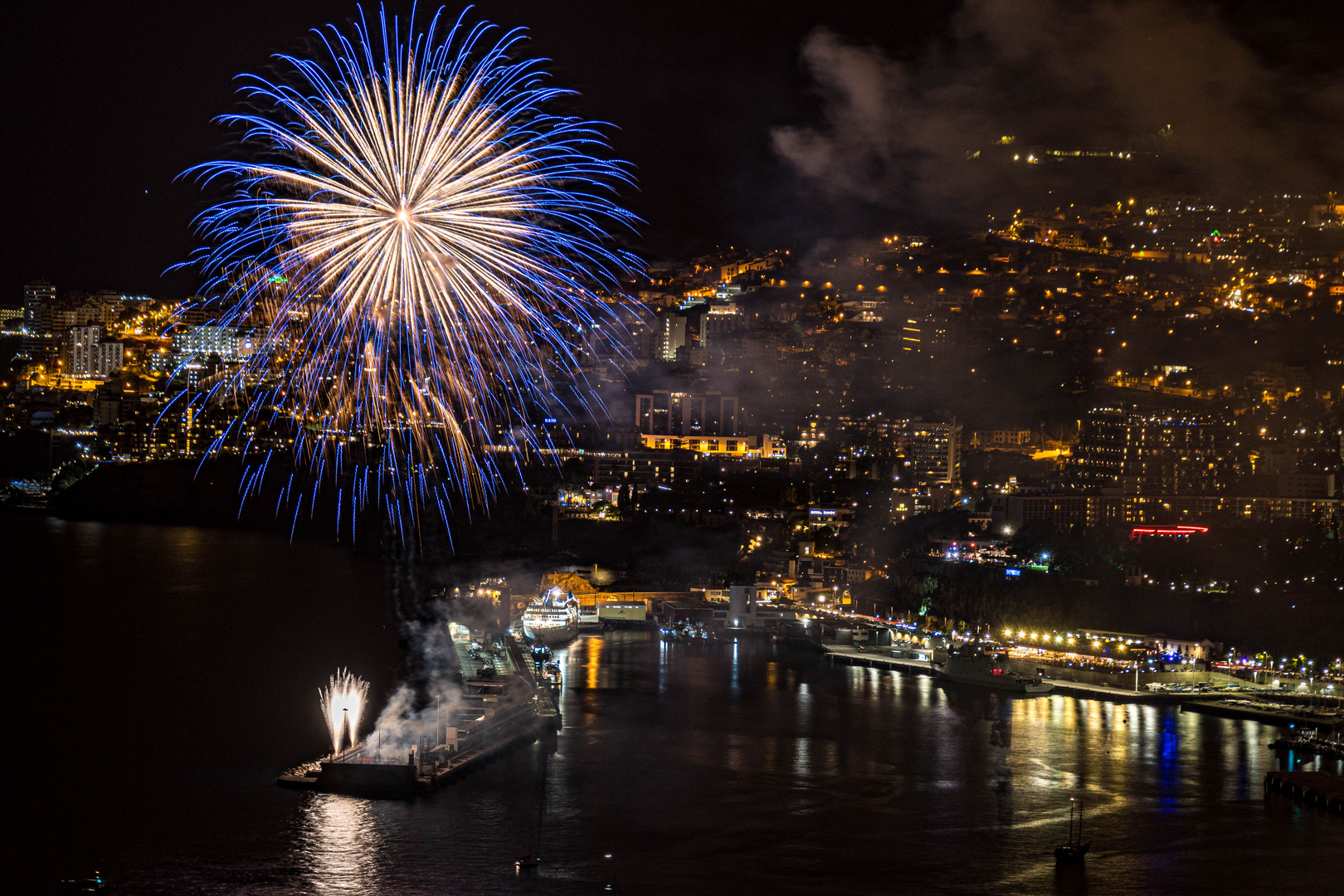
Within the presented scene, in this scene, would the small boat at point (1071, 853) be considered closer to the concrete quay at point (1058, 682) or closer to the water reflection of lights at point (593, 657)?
the concrete quay at point (1058, 682)

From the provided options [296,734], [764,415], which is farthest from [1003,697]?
[764,415]

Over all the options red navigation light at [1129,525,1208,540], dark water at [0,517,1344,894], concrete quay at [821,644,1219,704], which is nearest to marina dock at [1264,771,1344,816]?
dark water at [0,517,1344,894]

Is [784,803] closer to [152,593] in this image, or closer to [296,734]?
[296,734]

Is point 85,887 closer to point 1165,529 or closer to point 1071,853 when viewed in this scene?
point 1071,853

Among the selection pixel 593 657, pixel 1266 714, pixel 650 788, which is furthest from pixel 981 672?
pixel 650 788

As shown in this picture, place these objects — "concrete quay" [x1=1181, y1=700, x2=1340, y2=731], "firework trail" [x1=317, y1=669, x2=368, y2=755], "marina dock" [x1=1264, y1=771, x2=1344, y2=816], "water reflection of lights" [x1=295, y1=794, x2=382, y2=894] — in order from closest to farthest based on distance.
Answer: "water reflection of lights" [x1=295, y1=794, x2=382, y2=894], "marina dock" [x1=1264, y1=771, x2=1344, y2=816], "firework trail" [x1=317, y1=669, x2=368, y2=755], "concrete quay" [x1=1181, y1=700, x2=1340, y2=731]

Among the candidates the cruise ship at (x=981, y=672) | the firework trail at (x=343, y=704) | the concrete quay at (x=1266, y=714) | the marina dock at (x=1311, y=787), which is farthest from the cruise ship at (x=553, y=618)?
the marina dock at (x=1311, y=787)

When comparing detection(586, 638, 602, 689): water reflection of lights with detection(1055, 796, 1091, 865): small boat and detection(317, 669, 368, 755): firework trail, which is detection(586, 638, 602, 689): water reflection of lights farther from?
detection(1055, 796, 1091, 865): small boat
